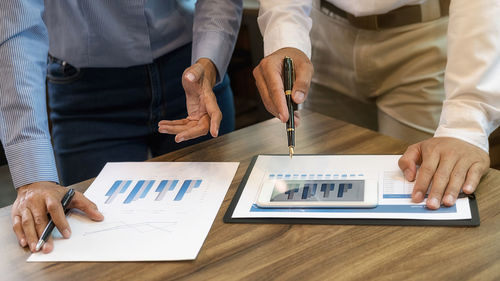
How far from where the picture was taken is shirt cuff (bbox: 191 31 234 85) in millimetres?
1336

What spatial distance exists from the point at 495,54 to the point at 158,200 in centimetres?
74

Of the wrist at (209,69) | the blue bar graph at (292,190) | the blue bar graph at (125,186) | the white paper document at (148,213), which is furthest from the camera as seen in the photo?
the wrist at (209,69)

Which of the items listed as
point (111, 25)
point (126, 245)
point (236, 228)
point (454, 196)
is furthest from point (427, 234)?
point (111, 25)

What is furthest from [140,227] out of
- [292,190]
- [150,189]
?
[292,190]

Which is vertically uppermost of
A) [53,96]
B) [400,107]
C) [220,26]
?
[220,26]

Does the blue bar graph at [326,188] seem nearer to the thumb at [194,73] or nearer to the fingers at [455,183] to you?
the fingers at [455,183]

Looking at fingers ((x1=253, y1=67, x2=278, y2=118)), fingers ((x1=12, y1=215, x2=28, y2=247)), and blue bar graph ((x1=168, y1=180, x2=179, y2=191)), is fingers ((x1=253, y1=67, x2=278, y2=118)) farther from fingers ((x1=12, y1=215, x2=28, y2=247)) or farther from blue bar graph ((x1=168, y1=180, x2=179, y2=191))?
fingers ((x1=12, y1=215, x2=28, y2=247))

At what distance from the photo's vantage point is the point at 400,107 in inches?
60.2

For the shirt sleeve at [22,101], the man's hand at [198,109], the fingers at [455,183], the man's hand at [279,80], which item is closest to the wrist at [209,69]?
the man's hand at [198,109]

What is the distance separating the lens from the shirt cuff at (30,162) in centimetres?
104

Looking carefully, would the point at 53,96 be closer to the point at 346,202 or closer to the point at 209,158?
the point at 209,158

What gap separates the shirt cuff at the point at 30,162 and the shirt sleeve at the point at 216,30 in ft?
1.45

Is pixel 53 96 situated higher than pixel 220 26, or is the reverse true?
pixel 220 26

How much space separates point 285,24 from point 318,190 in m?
0.52
